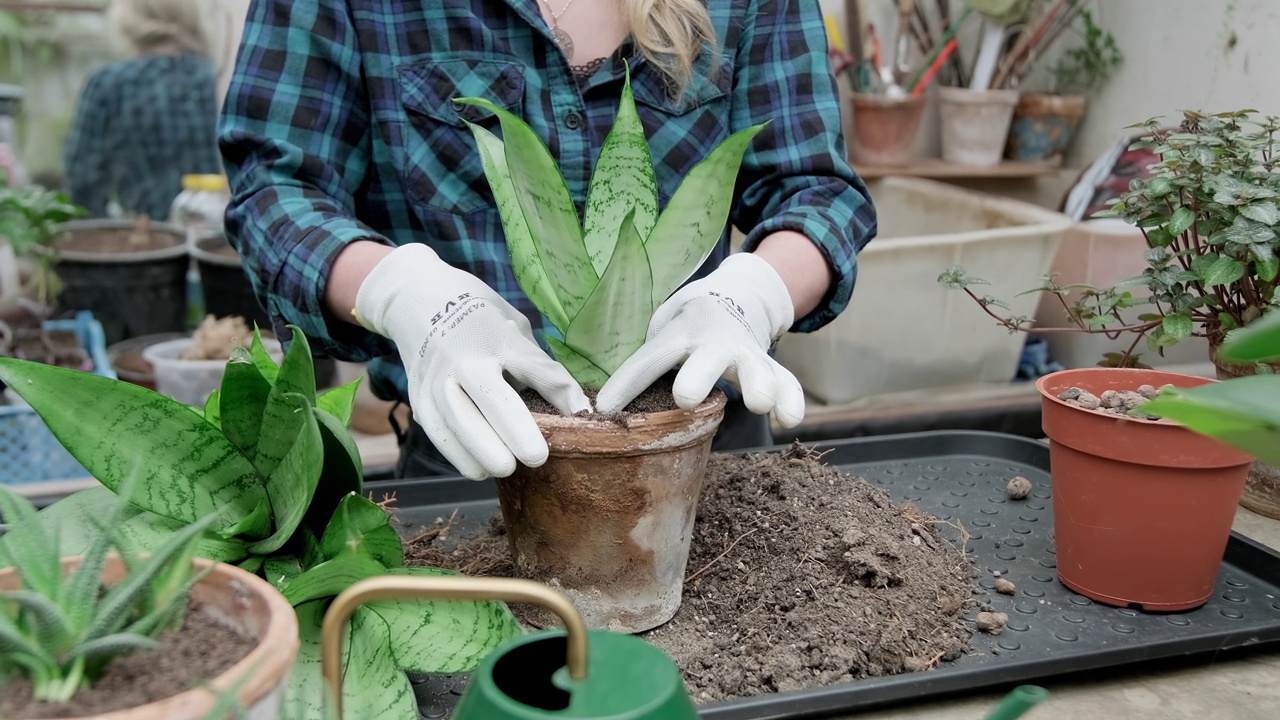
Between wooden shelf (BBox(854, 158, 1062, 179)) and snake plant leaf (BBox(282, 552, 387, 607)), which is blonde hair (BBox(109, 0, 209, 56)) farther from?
snake plant leaf (BBox(282, 552, 387, 607))

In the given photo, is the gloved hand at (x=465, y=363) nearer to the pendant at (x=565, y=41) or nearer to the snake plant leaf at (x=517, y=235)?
the snake plant leaf at (x=517, y=235)

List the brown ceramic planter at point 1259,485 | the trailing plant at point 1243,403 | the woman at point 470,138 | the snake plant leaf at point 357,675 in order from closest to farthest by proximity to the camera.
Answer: the trailing plant at point 1243,403 → the snake plant leaf at point 357,675 → the woman at point 470,138 → the brown ceramic planter at point 1259,485

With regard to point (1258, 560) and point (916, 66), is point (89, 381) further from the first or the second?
point (916, 66)

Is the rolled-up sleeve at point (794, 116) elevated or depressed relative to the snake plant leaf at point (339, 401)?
elevated

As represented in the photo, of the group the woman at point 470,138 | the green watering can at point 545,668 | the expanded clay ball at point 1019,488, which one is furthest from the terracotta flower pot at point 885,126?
the green watering can at point 545,668

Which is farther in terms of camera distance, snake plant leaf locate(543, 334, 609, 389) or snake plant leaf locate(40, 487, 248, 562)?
snake plant leaf locate(543, 334, 609, 389)

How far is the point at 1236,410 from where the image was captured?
1.09 ft

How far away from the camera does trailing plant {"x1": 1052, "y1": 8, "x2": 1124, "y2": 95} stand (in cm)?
222

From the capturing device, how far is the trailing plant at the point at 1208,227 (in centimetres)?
94

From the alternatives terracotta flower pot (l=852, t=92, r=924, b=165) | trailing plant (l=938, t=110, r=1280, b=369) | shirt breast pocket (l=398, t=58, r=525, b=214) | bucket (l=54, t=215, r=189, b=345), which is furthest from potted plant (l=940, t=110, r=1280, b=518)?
bucket (l=54, t=215, r=189, b=345)

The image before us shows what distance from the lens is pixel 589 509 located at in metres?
0.72

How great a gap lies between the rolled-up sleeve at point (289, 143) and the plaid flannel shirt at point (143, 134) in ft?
5.16

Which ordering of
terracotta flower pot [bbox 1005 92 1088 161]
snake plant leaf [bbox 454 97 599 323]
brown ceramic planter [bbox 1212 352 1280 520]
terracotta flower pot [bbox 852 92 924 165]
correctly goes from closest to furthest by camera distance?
snake plant leaf [bbox 454 97 599 323]
brown ceramic planter [bbox 1212 352 1280 520]
terracotta flower pot [bbox 852 92 924 165]
terracotta flower pot [bbox 1005 92 1088 161]

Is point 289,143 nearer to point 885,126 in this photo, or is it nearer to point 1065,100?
point 885,126
